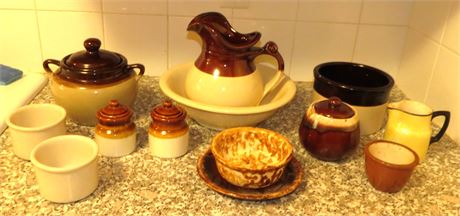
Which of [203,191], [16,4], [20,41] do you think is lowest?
[203,191]

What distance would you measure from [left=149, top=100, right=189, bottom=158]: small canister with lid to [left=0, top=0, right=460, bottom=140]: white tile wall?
0.38 meters

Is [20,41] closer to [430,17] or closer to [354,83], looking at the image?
[354,83]

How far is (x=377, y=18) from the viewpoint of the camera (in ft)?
3.83

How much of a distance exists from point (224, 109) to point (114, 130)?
0.70 feet

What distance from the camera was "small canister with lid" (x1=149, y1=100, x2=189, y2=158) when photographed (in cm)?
82

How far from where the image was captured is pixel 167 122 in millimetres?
820

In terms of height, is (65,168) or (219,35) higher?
(219,35)

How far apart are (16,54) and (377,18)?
971 mm

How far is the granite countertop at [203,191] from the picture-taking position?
71 centimetres

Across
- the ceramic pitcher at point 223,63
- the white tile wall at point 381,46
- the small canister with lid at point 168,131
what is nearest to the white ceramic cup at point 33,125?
the small canister with lid at point 168,131

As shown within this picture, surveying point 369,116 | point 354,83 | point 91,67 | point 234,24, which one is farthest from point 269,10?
point 91,67

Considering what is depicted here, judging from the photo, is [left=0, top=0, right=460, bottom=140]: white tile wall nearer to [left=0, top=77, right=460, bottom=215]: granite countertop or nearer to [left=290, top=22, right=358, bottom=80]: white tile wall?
[left=290, top=22, right=358, bottom=80]: white tile wall

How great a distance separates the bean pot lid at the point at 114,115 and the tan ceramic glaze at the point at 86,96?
64 millimetres

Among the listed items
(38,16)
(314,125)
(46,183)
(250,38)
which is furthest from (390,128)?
(38,16)
